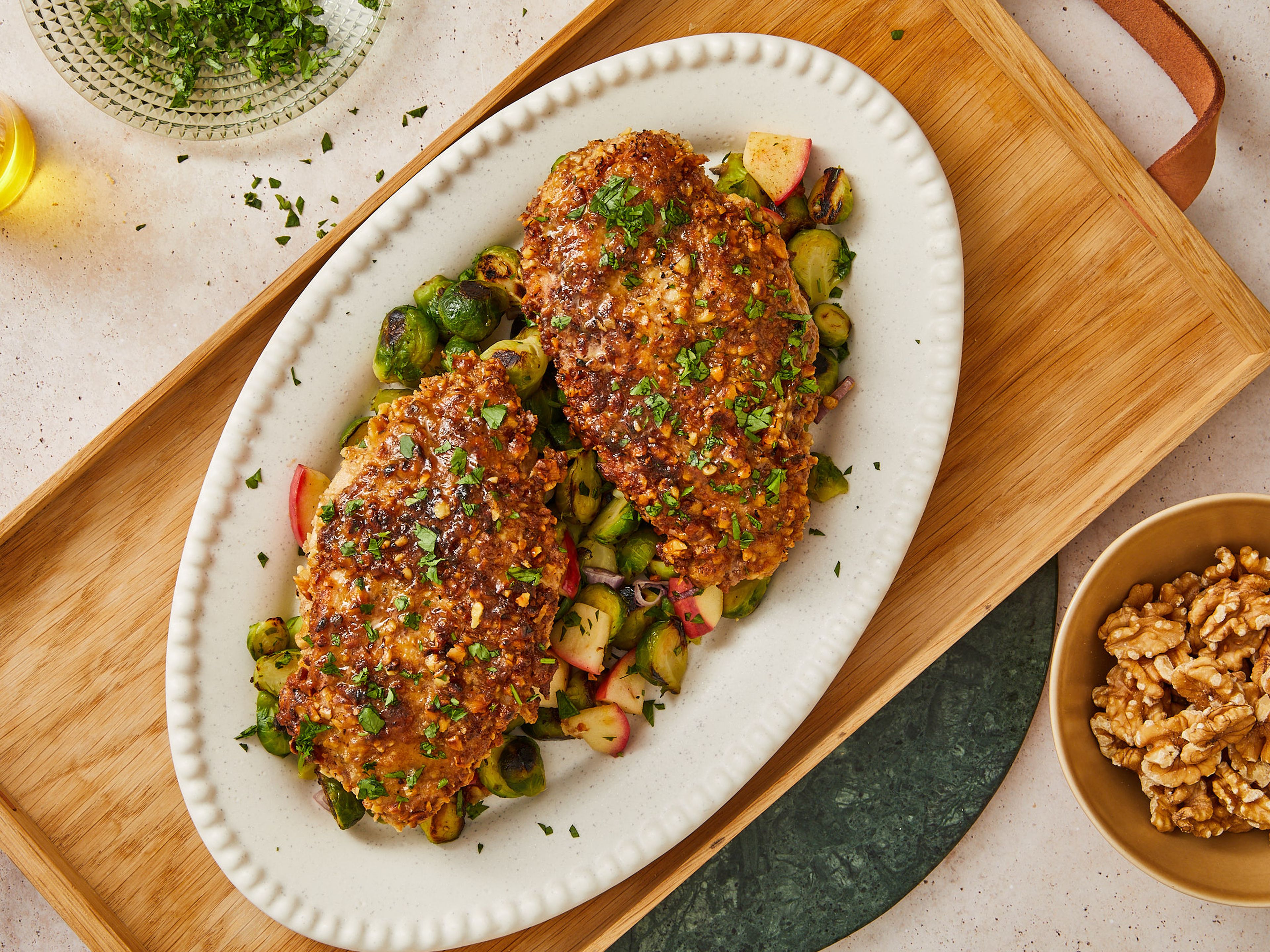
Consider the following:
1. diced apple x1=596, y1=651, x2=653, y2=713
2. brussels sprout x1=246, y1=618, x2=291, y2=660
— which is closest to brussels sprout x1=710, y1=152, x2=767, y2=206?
diced apple x1=596, y1=651, x2=653, y2=713

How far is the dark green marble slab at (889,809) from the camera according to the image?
382 cm

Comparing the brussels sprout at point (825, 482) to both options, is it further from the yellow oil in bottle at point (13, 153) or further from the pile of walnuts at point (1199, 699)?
the yellow oil in bottle at point (13, 153)

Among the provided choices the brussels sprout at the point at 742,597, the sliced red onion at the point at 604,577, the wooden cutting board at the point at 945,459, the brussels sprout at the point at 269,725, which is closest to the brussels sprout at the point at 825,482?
the brussels sprout at the point at 742,597

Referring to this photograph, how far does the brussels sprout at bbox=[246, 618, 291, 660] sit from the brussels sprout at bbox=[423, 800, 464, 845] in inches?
36.0

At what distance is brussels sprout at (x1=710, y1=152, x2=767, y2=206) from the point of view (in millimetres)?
3438

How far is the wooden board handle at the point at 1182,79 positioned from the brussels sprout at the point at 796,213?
1.46m

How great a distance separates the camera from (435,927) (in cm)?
340

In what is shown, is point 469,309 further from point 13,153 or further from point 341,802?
point 13,153

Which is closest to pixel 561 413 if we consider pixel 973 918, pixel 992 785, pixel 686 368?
Answer: pixel 686 368

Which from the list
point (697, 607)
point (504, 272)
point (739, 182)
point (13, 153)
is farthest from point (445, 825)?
point (13, 153)

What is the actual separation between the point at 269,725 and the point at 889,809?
270 centimetres

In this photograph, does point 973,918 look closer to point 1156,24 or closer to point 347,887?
point 347,887

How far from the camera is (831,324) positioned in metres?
3.44

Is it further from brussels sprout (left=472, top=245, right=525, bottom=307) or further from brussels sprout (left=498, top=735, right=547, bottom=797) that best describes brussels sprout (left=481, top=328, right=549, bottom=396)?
brussels sprout (left=498, top=735, right=547, bottom=797)
